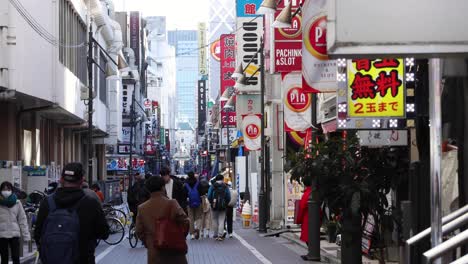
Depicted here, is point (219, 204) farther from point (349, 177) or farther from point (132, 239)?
point (349, 177)

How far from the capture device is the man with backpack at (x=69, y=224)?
823 centimetres

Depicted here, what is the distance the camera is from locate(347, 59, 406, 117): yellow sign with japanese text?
41.9ft

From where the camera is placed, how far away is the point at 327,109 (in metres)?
24.2

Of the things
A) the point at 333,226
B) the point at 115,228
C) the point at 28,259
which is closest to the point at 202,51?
the point at 115,228

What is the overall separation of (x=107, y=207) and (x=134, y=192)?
431 cm

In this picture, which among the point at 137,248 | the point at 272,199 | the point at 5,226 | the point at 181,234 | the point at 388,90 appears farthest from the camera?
the point at 272,199

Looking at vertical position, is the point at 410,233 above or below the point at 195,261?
above

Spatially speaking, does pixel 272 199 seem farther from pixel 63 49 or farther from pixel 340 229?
pixel 340 229

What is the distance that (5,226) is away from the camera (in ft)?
48.7

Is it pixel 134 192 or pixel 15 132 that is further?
pixel 15 132

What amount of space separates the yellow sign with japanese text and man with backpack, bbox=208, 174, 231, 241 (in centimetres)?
1167

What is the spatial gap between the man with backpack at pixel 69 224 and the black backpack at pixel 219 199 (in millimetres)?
16213

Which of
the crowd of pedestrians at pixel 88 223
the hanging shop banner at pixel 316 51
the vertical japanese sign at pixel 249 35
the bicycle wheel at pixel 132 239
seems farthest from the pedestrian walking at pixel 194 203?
the crowd of pedestrians at pixel 88 223

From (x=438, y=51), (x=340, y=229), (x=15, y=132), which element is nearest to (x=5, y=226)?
(x=340, y=229)
